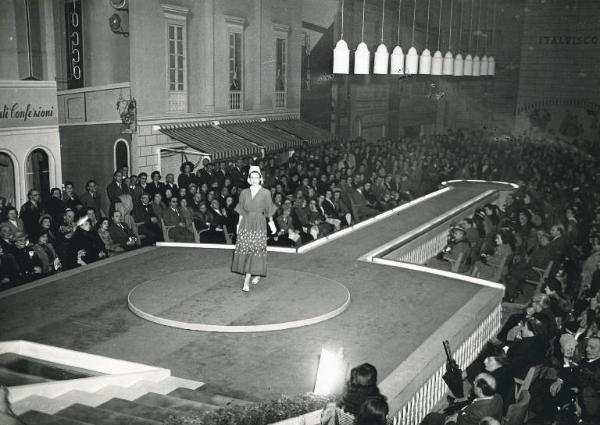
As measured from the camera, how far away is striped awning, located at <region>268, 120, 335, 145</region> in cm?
2156

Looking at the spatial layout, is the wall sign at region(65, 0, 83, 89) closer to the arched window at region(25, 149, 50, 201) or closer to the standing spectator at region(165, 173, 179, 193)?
the arched window at region(25, 149, 50, 201)

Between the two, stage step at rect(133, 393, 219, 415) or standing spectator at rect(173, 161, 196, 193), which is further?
standing spectator at rect(173, 161, 196, 193)

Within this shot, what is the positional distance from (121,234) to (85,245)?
40.4 inches

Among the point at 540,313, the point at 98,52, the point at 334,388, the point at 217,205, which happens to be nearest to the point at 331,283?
the point at 540,313

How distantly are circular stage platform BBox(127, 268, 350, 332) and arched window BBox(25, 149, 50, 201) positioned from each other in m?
6.45

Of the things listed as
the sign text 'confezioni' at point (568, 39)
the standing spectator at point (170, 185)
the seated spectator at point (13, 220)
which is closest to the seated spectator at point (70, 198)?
the seated spectator at point (13, 220)

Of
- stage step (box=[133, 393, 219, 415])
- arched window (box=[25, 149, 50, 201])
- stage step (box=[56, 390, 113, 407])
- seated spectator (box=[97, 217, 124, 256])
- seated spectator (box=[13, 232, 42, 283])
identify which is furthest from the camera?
arched window (box=[25, 149, 50, 201])

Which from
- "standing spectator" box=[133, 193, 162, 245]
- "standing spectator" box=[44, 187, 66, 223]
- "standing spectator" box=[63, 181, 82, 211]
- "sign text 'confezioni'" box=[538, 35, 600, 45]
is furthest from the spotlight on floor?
"sign text 'confezioni'" box=[538, 35, 600, 45]

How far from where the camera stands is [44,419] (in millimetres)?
→ 4906

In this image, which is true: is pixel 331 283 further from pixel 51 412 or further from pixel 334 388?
pixel 51 412

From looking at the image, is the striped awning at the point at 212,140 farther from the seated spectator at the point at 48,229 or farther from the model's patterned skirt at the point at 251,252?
the model's patterned skirt at the point at 251,252

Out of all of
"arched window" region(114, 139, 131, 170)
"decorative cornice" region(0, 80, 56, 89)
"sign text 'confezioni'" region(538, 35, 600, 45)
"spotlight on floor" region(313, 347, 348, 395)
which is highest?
"sign text 'confezioni'" region(538, 35, 600, 45)

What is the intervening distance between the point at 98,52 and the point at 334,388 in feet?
44.4

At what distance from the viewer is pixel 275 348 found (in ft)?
22.8
